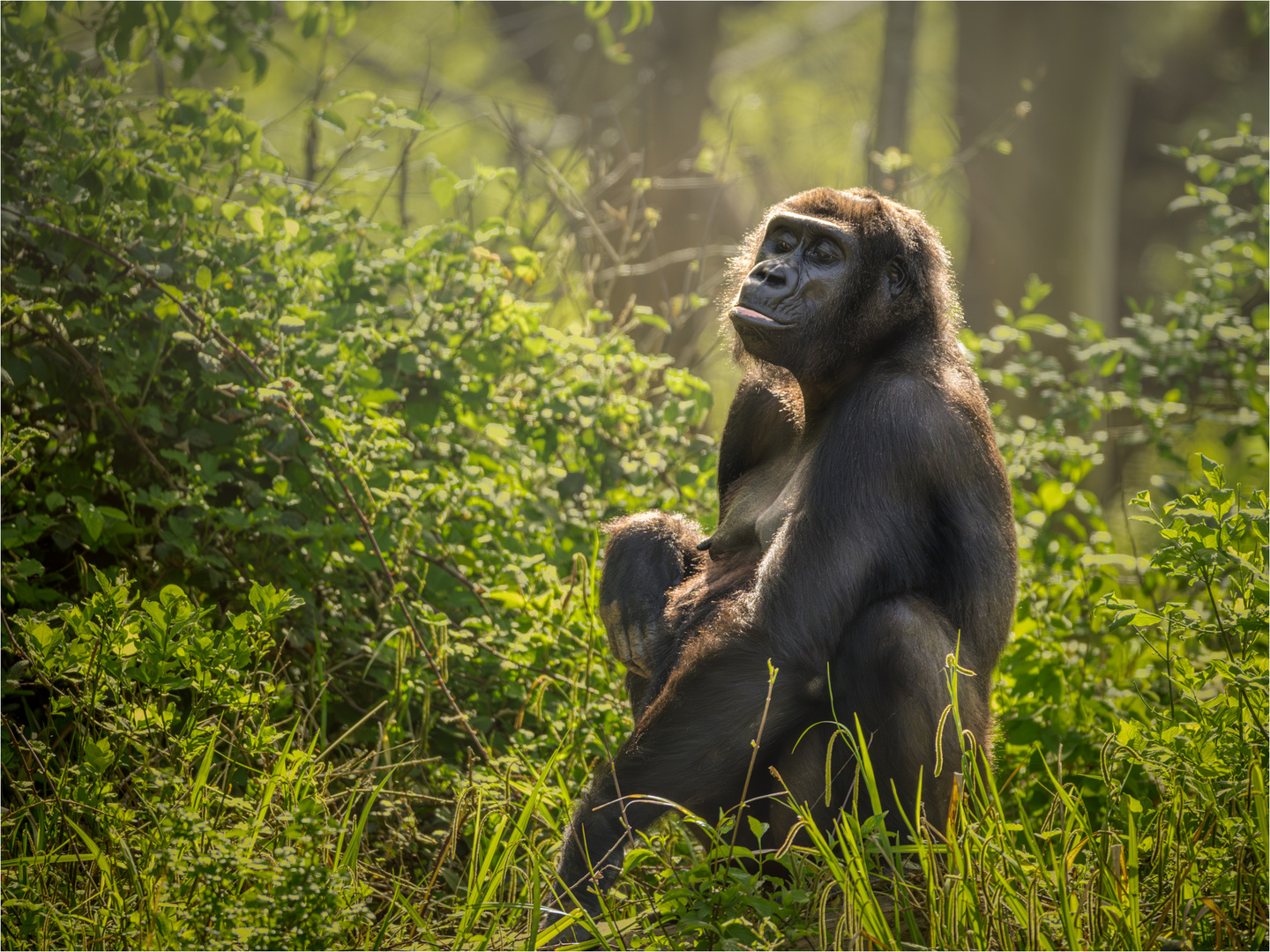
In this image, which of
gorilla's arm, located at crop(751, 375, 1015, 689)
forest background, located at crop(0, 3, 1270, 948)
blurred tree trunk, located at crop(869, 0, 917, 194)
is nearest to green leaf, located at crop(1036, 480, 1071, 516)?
forest background, located at crop(0, 3, 1270, 948)

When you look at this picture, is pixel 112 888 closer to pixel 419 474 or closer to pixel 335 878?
pixel 335 878

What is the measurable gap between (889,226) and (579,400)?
5.90 ft

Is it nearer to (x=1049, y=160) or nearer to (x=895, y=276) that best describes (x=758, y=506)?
(x=895, y=276)

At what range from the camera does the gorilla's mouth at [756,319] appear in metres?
3.16

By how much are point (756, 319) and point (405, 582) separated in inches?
63.6

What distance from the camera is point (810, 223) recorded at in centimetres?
326

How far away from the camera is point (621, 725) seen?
3832mm

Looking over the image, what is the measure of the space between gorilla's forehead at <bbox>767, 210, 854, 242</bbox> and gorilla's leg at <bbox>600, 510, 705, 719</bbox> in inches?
41.2

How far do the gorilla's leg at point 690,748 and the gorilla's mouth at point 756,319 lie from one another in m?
0.96

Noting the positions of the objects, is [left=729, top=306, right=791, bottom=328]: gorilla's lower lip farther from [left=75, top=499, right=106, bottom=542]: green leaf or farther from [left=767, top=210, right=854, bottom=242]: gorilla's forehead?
[left=75, top=499, right=106, bottom=542]: green leaf

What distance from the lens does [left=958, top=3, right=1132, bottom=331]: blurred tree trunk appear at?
930 cm

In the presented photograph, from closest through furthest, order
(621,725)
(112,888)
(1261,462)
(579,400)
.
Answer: (112,888) < (621,725) < (579,400) < (1261,462)

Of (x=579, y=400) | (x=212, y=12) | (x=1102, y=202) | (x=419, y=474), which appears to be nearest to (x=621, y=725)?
(x=419, y=474)

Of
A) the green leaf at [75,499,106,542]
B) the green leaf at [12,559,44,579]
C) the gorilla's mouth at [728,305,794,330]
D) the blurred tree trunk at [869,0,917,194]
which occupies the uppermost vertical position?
the blurred tree trunk at [869,0,917,194]
